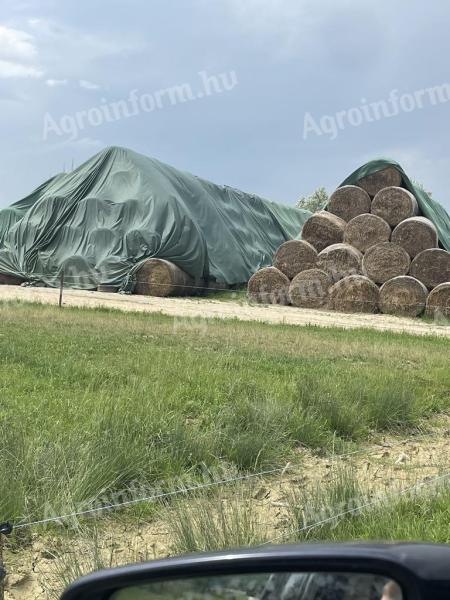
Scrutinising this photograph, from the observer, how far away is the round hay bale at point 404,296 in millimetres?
18438

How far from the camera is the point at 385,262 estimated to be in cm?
1914

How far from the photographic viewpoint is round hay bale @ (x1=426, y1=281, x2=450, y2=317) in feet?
59.5

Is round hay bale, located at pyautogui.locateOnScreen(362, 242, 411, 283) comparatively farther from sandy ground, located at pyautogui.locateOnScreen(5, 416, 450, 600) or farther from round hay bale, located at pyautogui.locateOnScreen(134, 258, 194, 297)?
sandy ground, located at pyautogui.locateOnScreen(5, 416, 450, 600)

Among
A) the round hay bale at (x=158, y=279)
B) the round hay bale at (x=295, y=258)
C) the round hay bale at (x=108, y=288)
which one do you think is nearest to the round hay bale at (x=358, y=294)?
the round hay bale at (x=295, y=258)

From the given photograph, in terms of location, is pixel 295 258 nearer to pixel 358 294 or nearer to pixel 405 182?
pixel 358 294

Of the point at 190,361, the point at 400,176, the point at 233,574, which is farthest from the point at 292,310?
the point at 233,574

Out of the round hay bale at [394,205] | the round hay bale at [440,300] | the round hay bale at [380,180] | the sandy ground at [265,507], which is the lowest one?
the sandy ground at [265,507]

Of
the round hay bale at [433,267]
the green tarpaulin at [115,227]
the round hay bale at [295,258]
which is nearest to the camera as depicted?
the round hay bale at [433,267]

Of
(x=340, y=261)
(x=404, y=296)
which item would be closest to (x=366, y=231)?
(x=340, y=261)

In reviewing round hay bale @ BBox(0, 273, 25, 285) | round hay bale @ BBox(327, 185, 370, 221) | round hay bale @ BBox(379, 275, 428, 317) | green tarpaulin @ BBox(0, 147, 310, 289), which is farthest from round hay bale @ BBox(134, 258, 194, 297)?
round hay bale @ BBox(379, 275, 428, 317)

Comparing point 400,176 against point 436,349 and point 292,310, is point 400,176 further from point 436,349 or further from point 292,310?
point 436,349

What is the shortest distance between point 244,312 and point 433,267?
5.36 metres

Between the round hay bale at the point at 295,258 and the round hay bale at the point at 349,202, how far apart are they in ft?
4.94

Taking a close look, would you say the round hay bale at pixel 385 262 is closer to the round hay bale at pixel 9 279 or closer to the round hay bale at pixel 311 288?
the round hay bale at pixel 311 288
